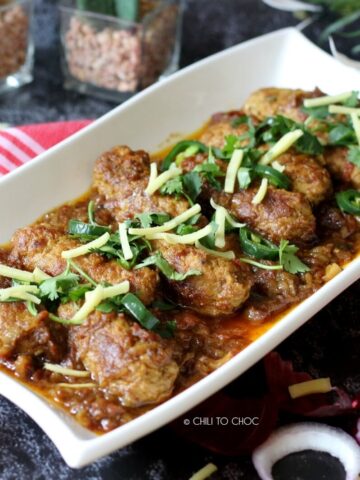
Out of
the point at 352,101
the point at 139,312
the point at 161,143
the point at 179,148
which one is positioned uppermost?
the point at 352,101

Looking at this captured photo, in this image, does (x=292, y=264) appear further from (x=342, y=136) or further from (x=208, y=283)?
(x=342, y=136)

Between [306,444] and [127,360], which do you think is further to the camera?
[306,444]

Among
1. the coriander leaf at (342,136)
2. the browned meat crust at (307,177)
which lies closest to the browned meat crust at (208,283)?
the browned meat crust at (307,177)

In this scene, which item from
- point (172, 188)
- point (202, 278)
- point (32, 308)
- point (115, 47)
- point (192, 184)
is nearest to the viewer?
point (32, 308)

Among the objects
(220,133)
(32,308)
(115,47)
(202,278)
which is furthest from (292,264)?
(115,47)

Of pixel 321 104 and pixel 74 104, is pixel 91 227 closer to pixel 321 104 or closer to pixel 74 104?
pixel 321 104

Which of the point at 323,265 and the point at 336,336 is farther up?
the point at 323,265

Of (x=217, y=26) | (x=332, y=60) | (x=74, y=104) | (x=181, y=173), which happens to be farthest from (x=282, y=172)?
(x=217, y=26)

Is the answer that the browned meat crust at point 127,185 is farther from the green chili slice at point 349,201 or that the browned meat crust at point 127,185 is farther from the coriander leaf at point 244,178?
the green chili slice at point 349,201
